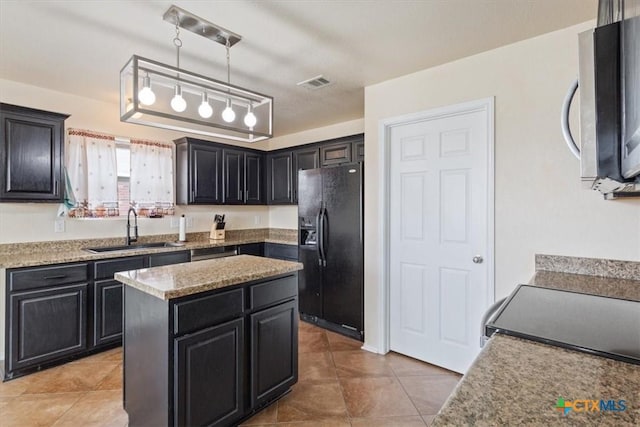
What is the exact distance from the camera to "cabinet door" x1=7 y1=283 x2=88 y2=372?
249 centimetres

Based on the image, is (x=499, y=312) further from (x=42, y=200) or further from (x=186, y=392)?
(x=42, y=200)

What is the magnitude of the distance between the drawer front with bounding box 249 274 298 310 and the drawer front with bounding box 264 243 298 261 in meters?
1.82

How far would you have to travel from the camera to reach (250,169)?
15.0 feet

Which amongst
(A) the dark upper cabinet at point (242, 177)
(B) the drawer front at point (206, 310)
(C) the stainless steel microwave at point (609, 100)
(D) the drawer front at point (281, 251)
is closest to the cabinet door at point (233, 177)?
(A) the dark upper cabinet at point (242, 177)

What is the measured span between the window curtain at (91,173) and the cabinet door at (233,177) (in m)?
1.21

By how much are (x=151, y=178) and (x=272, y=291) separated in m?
2.57

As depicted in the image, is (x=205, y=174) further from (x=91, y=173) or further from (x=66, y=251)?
(x=66, y=251)

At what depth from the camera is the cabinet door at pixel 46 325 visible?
8.17 ft

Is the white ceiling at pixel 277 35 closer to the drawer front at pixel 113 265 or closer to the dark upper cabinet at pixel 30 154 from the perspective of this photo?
the dark upper cabinet at pixel 30 154

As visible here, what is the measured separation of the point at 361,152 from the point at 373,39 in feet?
5.19

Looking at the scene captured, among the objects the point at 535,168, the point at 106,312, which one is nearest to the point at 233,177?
the point at 106,312

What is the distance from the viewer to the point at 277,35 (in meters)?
2.18

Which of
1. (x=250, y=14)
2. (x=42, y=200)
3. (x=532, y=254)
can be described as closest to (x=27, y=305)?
(x=42, y=200)

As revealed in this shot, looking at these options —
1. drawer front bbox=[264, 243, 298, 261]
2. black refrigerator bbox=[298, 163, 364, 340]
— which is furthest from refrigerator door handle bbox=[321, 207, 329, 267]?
drawer front bbox=[264, 243, 298, 261]
